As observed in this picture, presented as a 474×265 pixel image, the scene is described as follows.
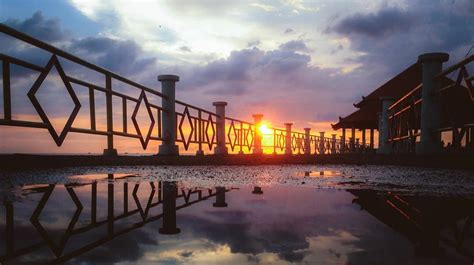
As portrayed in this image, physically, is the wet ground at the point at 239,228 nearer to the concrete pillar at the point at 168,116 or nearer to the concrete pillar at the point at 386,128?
the concrete pillar at the point at 168,116

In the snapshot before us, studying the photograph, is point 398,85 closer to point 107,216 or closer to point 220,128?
point 220,128

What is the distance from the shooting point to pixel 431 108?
213 inches

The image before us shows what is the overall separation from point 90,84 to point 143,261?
174 inches

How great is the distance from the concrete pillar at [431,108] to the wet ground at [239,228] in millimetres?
3649

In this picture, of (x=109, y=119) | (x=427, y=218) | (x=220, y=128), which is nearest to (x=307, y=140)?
(x=220, y=128)

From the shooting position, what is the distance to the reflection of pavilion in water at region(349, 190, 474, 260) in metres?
0.99

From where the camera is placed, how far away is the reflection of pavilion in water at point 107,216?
38.1 inches

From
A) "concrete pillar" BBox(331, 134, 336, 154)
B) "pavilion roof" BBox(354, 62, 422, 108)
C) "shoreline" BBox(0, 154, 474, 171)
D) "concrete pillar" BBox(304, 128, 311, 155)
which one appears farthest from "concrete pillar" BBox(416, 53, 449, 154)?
"concrete pillar" BBox(331, 134, 336, 154)

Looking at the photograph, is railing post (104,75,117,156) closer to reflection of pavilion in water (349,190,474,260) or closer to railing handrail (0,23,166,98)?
railing handrail (0,23,166,98)

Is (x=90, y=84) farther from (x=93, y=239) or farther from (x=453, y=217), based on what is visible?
(x=453, y=217)

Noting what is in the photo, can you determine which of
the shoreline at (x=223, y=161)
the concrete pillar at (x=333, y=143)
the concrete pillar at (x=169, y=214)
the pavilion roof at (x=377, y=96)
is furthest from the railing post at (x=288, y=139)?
the concrete pillar at (x=169, y=214)

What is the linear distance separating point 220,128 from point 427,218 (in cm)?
981

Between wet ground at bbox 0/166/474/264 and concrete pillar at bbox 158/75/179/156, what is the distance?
5247mm

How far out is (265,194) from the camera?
2.04m
